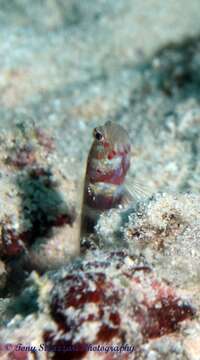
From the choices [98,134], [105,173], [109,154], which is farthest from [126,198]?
[98,134]

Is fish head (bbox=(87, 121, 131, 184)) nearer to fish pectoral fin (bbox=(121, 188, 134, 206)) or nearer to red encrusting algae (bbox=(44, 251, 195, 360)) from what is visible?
fish pectoral fin (bbox=(121, 188, 134, 206))

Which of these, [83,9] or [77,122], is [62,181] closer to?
[77,122]

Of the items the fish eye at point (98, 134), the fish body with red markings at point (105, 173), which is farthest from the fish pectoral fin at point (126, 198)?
the fish eye at point (98, 134)

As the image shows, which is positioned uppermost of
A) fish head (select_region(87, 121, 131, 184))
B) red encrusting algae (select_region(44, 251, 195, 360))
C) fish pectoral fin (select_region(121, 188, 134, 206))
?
fish head (select_region(87, 121, 131, 184))

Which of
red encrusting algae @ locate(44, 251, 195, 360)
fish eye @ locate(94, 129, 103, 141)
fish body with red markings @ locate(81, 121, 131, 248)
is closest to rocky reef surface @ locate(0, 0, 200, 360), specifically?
red encrusting algae @ locate(44, 251, 195, 360)

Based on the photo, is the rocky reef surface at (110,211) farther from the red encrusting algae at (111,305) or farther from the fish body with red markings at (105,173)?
the fish body with red markings at (105,173)

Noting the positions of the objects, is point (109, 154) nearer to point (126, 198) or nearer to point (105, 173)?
point (105, 173)
